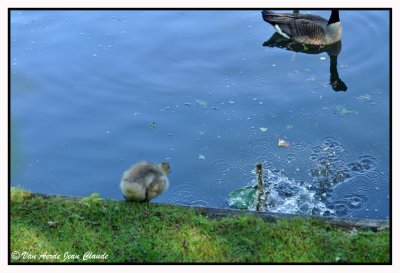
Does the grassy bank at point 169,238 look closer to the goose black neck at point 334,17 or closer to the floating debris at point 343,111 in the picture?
the floating debris at point 343,111

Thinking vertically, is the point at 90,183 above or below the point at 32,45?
below

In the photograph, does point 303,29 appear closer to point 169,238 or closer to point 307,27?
point 307,27

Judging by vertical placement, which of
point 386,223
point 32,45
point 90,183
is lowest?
point 90,183

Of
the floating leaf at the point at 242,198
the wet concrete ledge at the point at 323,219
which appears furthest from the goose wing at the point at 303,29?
the wet concrete ledge at the point at 323,219

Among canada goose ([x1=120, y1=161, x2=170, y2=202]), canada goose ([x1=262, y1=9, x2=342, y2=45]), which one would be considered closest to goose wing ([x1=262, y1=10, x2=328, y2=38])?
canada goose ([x1=262, y1=9, x2=342, y2=45])

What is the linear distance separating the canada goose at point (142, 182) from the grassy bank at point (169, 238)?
0.14 meters

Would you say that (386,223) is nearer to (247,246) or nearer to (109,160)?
(247,246)

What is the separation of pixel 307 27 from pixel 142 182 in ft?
A: 26.6

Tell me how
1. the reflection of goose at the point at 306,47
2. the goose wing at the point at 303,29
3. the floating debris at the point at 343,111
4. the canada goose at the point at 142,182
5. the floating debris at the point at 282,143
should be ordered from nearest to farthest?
the canada goose at the point at 142,182
the floating debris at the point at 282,143
the floating debris at the point at 343,111
the reflection of goose at the point at 306,47
the goose wing at the point at 303,29

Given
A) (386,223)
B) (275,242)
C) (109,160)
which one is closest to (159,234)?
(275,242)

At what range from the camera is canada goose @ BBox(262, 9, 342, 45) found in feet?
42.6

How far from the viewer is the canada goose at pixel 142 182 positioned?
664 centimetres

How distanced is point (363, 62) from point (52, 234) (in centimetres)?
808

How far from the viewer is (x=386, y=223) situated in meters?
6.47
